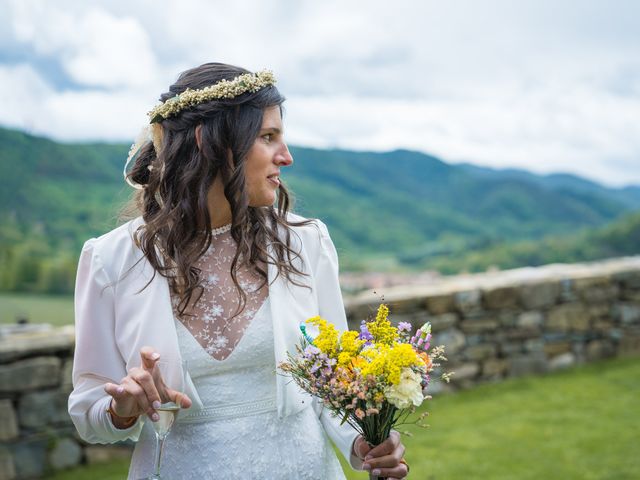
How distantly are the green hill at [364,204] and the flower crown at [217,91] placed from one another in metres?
0.66

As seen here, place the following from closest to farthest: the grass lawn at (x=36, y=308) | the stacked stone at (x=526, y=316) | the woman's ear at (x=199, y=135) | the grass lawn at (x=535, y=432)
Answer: the woman's ear at (x=199, y=135), the grass lawn at (x=535, y=432), the grass lawn at (x=36, y=308), the stacked stone at (x=526, y=316)

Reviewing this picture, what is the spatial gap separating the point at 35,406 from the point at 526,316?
4.98 metres

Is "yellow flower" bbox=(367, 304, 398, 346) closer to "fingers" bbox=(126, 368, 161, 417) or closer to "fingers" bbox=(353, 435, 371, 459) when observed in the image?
"fingers" bbox=(353, 435, 371, 459)

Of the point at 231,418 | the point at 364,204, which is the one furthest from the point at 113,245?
the point at 364,204

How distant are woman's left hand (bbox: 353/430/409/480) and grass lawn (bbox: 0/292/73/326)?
511 centimetres

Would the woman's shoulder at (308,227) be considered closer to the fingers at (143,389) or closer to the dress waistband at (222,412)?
the dress waistband at (222,412)

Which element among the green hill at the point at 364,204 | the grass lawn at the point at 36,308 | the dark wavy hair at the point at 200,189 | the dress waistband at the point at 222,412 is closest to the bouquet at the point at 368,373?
the dress waistband at the point at 222,412

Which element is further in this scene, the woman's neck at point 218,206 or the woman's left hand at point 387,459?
the woman's neck at point 218,206

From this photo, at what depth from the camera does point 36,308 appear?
23.4 ft

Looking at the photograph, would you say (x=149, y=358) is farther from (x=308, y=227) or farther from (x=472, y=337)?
(x=472, y=337)

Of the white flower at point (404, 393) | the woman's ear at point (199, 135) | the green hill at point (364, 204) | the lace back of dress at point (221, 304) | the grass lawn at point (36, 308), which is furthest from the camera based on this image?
the green hill at point (364, 204)

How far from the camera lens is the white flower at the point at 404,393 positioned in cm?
170

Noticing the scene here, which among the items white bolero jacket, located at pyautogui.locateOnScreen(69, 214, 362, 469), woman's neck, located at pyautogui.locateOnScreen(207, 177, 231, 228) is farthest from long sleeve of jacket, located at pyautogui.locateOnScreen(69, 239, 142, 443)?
woman's neck, located at pyautogui.locateOnScreen(207, 177, 231, 228)

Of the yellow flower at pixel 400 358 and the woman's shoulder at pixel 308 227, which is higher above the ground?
the woman's shoulder at pixel 308 227
